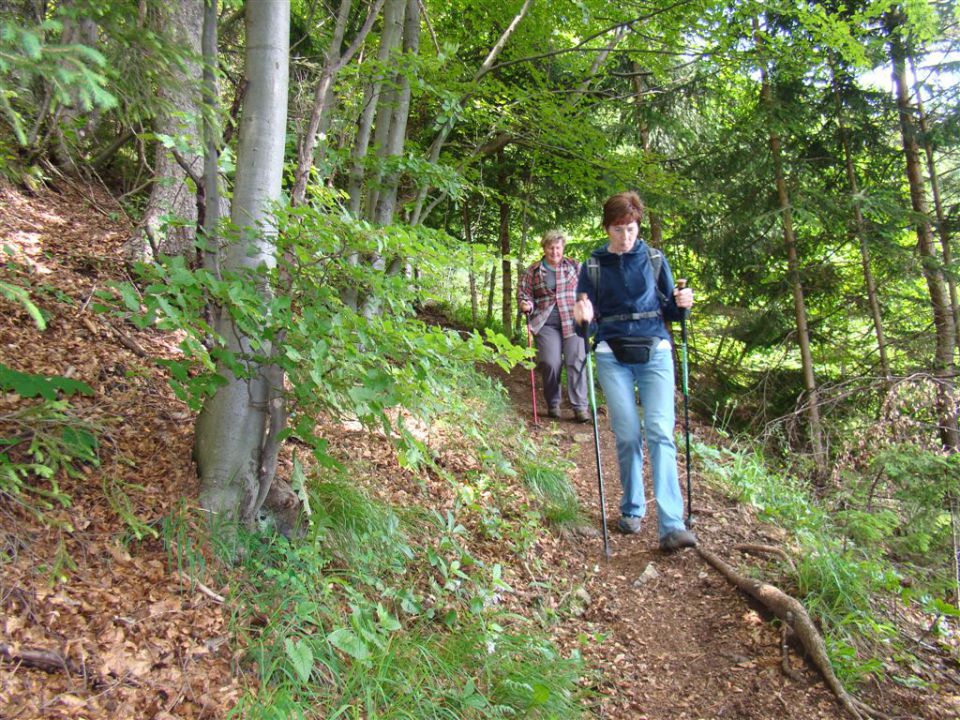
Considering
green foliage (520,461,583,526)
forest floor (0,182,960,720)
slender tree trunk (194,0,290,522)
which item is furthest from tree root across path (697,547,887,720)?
slender tree trunk (194,0,290,522)

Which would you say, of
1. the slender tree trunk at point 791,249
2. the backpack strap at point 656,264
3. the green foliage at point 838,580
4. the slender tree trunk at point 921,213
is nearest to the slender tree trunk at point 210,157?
the backpack strap at point 656,264

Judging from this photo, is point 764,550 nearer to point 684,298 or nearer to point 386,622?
point 684,298

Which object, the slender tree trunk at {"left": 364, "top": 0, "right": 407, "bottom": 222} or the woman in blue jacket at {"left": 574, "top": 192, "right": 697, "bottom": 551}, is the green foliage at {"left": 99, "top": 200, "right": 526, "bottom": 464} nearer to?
the woman in blue jacket at {"left": 574, "top": 192, "right": 697, "bottom": 551}

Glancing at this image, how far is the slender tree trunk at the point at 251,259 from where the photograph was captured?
9.87 feet

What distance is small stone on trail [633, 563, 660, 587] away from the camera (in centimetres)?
416

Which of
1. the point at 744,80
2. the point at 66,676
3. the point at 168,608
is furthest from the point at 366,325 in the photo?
the point at 744,80

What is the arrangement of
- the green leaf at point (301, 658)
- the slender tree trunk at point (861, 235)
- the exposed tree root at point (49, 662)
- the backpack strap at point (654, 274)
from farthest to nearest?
the slender tree trunk at point (861, 235) < the backpack strap at point (654, 274) < the green leaf at point (301, 658) < the exposed tree root at point (49, 662)

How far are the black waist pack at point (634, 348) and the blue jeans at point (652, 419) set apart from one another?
0.19 ft

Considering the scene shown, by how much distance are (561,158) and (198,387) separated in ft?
22.3

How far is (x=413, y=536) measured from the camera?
382 cm

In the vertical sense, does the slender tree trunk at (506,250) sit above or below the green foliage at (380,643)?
above

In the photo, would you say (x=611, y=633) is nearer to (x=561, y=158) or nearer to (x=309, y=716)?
(x=309, y=716)

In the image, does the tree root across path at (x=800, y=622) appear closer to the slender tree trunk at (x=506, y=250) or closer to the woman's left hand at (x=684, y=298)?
the woman's left hand at (x=684, y=298)

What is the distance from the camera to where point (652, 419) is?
4258mm
